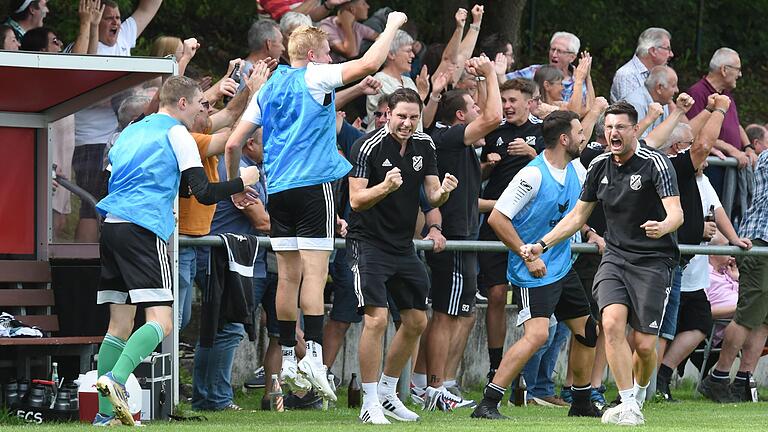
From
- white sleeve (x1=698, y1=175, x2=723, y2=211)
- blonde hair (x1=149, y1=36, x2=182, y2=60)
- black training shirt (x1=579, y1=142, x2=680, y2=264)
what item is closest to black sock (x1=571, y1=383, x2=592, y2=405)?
black training shirt (x1=579, y1=142, x2=680, y2=264)

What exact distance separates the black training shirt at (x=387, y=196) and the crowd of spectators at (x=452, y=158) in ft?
0.30

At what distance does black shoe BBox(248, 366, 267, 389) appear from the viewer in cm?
1334

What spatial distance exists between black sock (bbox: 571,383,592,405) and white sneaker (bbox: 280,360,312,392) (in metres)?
2.34

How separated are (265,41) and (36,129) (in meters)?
2.45

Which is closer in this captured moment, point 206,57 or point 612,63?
point 206,57

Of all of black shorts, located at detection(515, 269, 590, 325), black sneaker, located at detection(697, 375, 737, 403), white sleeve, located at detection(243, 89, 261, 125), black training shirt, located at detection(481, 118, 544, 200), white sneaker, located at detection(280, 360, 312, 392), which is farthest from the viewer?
black sneaker, located at detection(697, 375, 737, 403)

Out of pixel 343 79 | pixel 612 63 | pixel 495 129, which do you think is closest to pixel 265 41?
pixel 495 129

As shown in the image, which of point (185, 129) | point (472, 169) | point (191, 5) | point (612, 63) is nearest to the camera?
point (185, 129)

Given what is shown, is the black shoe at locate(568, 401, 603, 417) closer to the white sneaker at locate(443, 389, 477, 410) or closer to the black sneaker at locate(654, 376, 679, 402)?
the white sneaker at locate(443, 389, 477, 410)

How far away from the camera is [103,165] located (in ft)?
39.9

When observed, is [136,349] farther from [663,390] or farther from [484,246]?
[663,390]

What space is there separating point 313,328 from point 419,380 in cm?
253

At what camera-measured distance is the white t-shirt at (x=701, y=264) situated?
14852 millimetres

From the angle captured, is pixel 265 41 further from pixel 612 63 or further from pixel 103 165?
pixel 612 63
